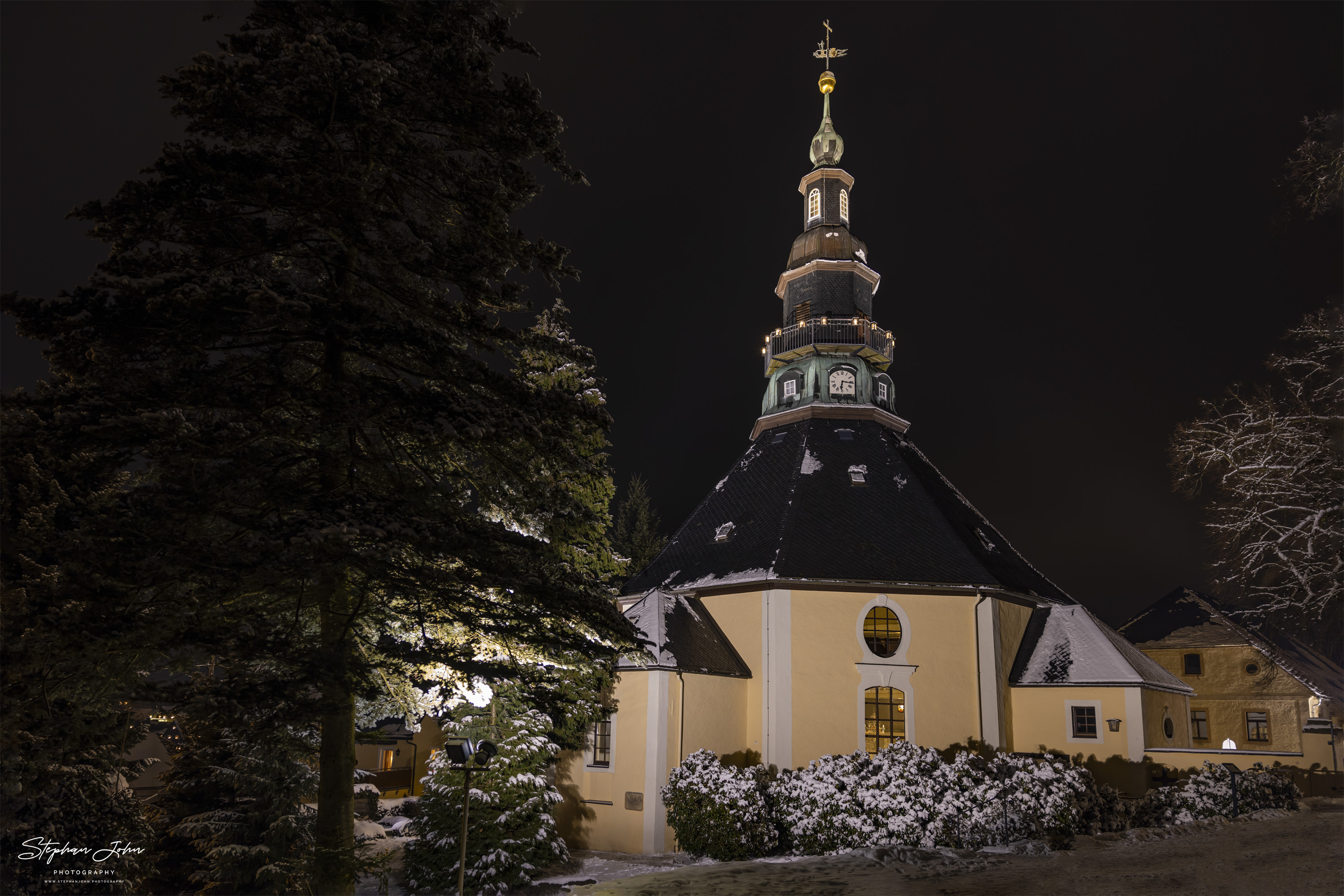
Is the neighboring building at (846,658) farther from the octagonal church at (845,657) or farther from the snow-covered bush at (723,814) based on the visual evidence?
the snow-covered bush at (723,814)

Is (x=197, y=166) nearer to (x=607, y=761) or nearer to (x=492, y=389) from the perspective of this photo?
(x=492, y=389)

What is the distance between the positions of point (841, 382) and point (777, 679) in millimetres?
10991

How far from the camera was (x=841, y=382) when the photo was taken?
91.5ft

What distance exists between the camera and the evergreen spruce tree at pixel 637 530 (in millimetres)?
44406

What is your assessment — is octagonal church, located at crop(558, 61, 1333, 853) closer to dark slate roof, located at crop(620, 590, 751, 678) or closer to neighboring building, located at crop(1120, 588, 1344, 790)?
dark slate roof, located at crop(620, 590, 751, 678)

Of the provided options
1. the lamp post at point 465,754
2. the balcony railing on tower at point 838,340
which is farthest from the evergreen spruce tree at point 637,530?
the lamp post at point 465,754

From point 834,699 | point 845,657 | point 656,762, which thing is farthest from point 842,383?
point 656,762

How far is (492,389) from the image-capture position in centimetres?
889

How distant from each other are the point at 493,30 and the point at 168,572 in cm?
607

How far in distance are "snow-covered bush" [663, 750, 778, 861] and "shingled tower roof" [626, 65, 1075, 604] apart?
205 inches

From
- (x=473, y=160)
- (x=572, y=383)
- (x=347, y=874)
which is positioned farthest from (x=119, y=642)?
(x=572, y=383)

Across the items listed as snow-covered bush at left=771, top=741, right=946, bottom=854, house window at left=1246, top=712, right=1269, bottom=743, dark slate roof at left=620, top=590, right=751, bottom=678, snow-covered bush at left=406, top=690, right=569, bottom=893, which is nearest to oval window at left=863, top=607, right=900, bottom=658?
dark slate roof at left=620, top=590, right=751, bottom=678

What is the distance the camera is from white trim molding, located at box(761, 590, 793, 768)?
66.0 ft

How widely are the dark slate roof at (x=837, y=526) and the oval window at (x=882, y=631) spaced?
0.85 metres
